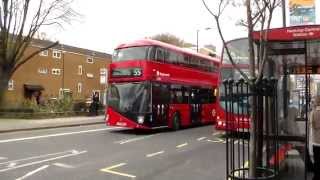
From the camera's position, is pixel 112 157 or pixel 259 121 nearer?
pixel 259 121

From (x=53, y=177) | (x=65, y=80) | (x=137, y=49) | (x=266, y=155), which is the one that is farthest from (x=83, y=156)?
(x=65, y=80)

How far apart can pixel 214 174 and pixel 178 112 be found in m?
14.3

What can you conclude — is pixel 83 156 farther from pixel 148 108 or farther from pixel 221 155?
pixel 148 108

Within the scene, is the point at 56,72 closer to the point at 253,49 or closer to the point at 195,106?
the point at 195,106

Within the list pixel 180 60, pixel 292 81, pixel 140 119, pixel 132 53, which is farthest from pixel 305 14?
pixel 180 60

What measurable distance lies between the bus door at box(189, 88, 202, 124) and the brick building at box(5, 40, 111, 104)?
31.7 m

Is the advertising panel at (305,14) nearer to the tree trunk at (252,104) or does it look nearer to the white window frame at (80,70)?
the tree trunk at (252,104)

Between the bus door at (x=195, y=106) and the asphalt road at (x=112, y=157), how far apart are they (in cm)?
539

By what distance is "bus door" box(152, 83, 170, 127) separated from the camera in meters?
24.3

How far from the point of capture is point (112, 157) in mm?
15688

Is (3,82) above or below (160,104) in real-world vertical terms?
above

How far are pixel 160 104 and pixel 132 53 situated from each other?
8.61 feet

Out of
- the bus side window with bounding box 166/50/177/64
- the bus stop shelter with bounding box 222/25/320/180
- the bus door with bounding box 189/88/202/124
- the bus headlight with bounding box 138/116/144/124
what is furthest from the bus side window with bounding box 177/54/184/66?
the bus stop shelter with bounding box 222/25/320/180

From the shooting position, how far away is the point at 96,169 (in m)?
13.2
